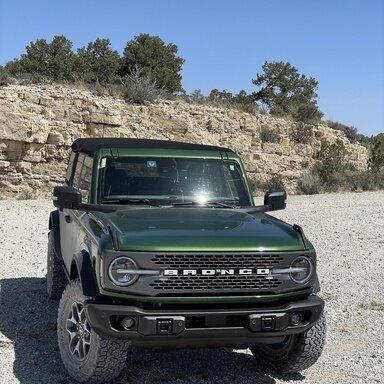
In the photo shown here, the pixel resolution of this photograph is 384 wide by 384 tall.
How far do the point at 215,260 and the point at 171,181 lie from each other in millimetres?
1580

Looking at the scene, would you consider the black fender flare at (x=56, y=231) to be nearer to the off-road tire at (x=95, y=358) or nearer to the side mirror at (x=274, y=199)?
the off-road tire at (x=95, y=358)

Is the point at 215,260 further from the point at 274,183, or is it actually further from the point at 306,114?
the point at 306,114

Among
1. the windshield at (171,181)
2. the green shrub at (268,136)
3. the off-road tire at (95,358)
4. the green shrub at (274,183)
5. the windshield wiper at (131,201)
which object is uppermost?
the green shrub at (268,136)

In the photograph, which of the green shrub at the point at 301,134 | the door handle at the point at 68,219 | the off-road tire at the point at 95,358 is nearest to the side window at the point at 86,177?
the door handle at the point at 68,219

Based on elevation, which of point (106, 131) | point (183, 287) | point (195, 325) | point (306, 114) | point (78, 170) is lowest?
point (195, 325)

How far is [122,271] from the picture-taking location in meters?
4.16

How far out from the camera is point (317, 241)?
12.6 metres

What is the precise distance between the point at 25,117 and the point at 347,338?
18003 millimetres

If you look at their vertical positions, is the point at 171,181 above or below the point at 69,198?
above

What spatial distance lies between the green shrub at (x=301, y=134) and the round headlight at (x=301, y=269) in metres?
25.1

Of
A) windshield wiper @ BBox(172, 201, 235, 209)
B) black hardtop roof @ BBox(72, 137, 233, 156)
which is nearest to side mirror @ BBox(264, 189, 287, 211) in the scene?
windshield wiper @ BBox(172, 201, 235, 209)

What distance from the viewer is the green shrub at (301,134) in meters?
29.3

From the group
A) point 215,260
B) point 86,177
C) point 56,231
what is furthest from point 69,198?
point 56,231

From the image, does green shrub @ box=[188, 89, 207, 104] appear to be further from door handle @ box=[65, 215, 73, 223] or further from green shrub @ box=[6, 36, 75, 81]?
door handle @ box=[65, 215, 73, 223]
